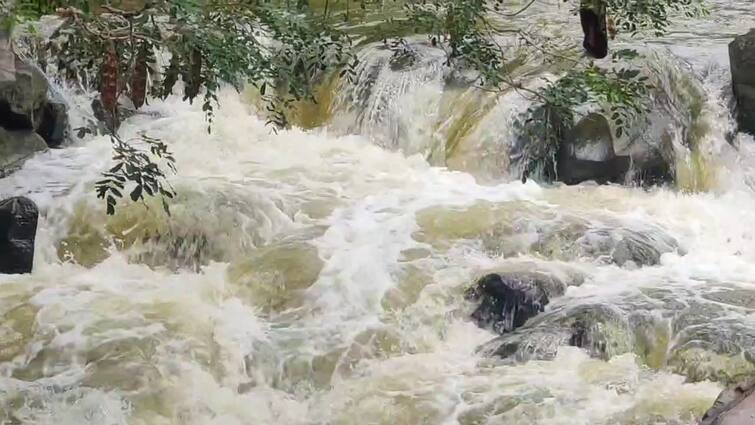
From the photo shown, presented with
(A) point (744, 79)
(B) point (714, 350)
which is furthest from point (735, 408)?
(A) point (744, 79)

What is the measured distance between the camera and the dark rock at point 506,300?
623 cm

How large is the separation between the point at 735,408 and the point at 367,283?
13.4ft

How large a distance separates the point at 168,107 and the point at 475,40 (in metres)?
6.05

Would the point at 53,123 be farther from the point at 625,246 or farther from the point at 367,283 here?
the point at 625,246

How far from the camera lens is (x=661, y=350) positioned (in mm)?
5867

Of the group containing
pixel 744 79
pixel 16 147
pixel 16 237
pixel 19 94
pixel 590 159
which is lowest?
pixel 590 159

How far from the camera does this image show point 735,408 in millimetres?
2750

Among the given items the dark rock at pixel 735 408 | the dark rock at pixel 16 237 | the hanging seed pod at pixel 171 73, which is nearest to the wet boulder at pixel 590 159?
the dark rock at pixel 16 237

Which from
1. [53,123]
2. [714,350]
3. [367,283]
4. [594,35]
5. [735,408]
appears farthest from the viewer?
[594,35]

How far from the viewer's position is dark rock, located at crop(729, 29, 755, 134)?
29.3 ft

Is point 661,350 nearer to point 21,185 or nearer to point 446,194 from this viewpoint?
point 446,194

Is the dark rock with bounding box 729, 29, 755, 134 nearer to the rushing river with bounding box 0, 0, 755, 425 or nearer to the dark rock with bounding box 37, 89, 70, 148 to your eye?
the rushing river with bounding box 0, 0, 755, 425

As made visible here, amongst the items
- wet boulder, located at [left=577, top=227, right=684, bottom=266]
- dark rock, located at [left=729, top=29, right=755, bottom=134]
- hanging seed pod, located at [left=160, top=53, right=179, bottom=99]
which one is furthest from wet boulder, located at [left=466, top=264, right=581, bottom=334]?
dark rock, located at [left=729, top=29, right=755, bottom=134]

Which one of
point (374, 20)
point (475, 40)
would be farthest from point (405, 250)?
point (374, 20)
